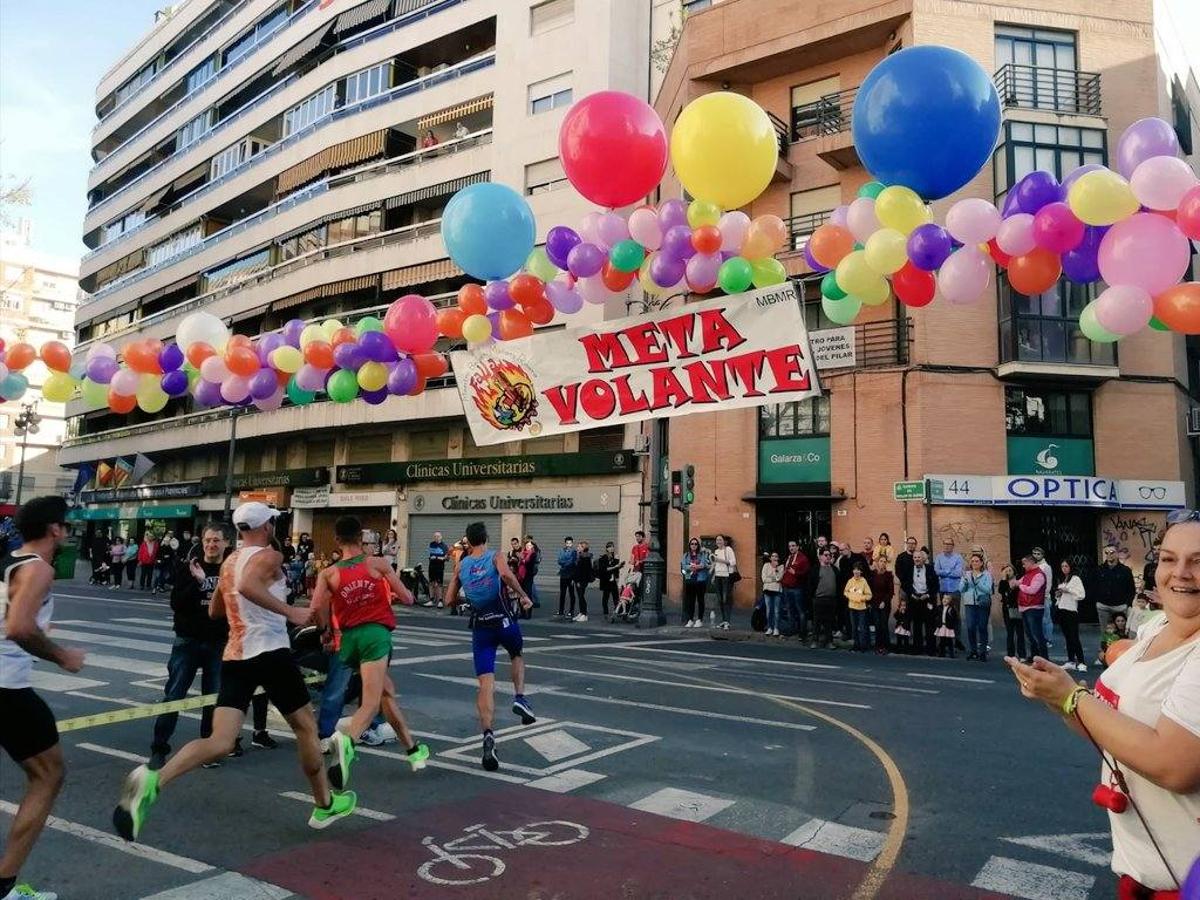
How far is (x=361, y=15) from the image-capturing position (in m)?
33.8

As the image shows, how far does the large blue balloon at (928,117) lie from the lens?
5.66 metres

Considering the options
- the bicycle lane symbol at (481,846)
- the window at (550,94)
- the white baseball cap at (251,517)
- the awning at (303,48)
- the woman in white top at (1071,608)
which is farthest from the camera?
the awning at (303,48)

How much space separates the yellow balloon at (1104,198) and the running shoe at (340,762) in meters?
5.76

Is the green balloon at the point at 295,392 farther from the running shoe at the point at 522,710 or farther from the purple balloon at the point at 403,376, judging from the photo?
the running shoe at the point at 522,710

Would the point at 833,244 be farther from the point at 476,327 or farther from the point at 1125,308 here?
the point at 476,327

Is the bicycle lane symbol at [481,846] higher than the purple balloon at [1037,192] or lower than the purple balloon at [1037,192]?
lower

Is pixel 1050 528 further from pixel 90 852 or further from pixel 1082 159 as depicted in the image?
pixel 90 852

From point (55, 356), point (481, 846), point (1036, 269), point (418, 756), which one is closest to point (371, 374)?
point (55, 356)

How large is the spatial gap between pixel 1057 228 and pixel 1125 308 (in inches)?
28.1

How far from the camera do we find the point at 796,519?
22.3m

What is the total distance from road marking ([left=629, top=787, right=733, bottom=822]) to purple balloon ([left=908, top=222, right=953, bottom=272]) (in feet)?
13.4

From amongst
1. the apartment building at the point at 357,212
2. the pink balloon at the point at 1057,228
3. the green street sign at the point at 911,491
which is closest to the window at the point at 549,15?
the apartment building at the point at 357,212

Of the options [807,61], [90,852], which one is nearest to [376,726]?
[90,852]

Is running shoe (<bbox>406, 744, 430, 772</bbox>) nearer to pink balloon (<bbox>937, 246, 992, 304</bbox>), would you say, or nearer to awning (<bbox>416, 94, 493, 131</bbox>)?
pink balloon (<bbox>937, 246, 992, 304</bbox>)
